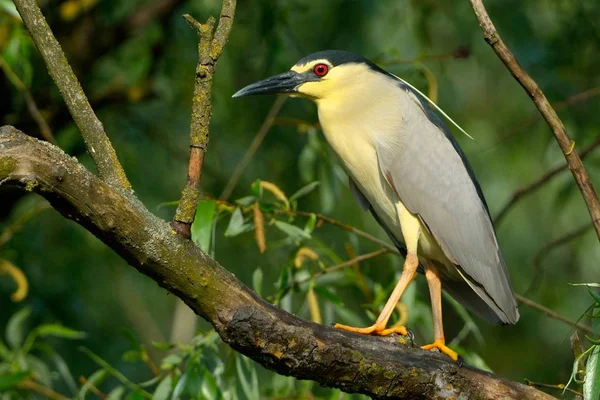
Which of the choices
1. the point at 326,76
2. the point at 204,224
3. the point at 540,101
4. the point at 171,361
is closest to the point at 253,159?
the point at 326,76

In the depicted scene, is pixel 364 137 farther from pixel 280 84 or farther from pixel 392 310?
pixel 392 310

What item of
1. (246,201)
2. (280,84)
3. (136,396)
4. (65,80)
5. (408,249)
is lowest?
(136,396)

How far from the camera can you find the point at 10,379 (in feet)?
8.20

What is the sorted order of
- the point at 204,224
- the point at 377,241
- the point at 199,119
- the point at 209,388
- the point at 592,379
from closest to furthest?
the point at 199,119 < the point at 592,379 < the point at 204,224 < the point at 209,388 < the point at 377,241

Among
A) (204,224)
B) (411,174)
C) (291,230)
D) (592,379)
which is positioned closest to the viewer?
(592,379)

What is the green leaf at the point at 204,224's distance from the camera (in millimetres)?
2221

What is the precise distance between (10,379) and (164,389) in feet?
1.47

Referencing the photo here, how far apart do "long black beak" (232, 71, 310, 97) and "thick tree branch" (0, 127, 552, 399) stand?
1037 mm

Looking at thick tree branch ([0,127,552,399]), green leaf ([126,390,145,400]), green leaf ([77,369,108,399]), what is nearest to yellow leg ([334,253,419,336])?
thick tree branch ([0,127,552,399])

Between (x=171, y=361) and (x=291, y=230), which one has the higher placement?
(x=291, y=230)

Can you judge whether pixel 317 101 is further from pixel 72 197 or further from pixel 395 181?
pixel 72 197

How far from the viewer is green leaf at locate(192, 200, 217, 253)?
2.22 metres

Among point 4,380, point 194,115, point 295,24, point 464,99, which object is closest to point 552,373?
point 464,99

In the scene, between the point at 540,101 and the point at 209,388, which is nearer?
the point at 540,101
